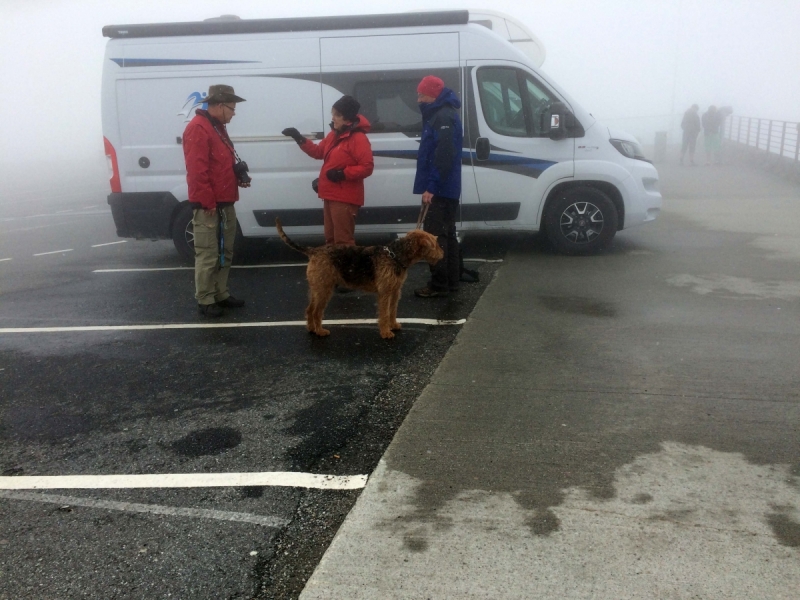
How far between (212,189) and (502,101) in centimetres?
359

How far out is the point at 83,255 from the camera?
9.87 m

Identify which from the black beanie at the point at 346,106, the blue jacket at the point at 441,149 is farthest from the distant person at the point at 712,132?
the black beanie at the point at 346,106

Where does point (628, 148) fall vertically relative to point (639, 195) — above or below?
above

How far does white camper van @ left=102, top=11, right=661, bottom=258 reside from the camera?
7.92m

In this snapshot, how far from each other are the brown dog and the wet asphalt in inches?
10.7

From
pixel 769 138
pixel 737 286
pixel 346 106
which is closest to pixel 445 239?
pixel 346 106

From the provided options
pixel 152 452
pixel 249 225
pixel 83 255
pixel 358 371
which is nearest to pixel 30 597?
pixel 152 452

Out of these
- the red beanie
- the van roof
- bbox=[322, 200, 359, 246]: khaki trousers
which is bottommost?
bbox=[322, 200, 359, 246]: khaki trousers

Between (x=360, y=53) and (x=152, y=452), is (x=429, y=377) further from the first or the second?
(x=360, y=53)

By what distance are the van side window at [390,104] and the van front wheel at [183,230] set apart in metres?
2.33

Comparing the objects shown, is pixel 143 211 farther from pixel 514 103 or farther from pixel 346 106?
pixel 514 103


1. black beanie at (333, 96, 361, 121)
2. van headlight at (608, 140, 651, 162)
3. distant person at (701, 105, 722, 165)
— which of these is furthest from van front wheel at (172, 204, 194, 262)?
distant person at (701, 105, 722, 165)

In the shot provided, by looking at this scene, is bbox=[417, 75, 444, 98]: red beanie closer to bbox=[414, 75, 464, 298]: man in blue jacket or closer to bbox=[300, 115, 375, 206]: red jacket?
bbox=[414, 75, 464, 298]: man in blue jacket

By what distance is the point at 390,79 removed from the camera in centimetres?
792
